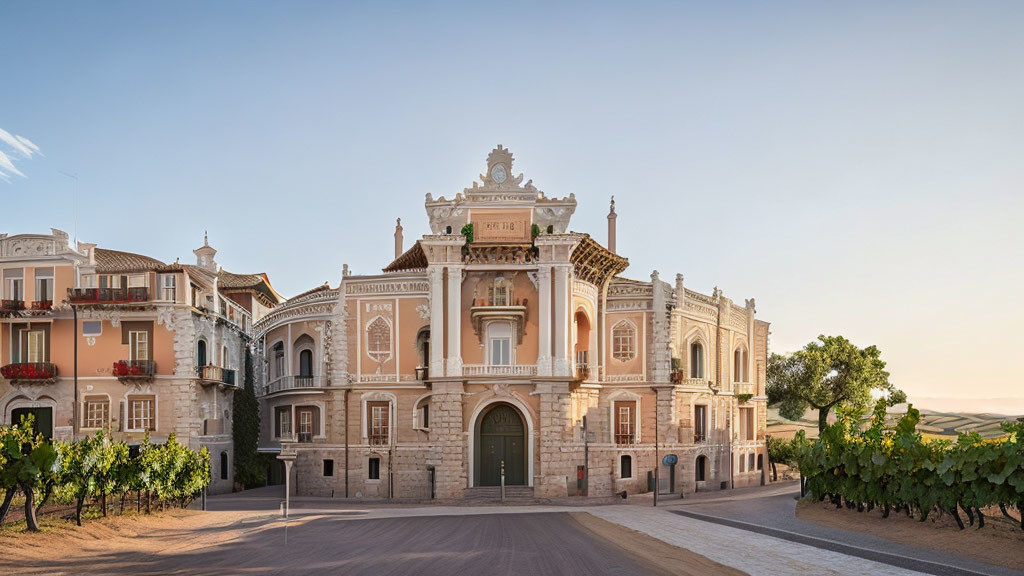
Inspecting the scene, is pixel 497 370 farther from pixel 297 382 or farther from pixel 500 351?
pixel 297 382

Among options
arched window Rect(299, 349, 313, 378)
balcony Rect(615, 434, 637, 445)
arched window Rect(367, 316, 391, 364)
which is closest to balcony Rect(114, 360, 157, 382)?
arched window Rect(299, 349, 313, 378)

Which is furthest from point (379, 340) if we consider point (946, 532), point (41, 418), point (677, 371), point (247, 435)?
point (946, 532)

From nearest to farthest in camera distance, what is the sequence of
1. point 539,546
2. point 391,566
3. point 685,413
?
1. point 391,566
2. point 539,546
3. point 685,413

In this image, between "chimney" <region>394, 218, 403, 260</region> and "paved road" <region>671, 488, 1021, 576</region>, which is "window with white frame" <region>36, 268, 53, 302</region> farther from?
"paved road" <region>671, 488, 1021, 576</region>

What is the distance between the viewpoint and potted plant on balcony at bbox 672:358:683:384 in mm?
55469

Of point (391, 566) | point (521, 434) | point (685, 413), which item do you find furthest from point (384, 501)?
point (391, 566)

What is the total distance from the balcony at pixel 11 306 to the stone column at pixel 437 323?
77.7 feet

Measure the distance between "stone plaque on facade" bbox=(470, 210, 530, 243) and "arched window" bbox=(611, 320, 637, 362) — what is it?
10.1m

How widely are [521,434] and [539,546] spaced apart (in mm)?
20059

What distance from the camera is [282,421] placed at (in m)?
58.7

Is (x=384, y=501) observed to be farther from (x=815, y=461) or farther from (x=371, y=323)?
(x=815, y=461)

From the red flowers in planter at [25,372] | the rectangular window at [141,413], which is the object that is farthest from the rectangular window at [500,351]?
the red flowers in planter at [25,372]

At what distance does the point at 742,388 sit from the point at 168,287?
132ft

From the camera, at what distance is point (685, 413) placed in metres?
57.5
